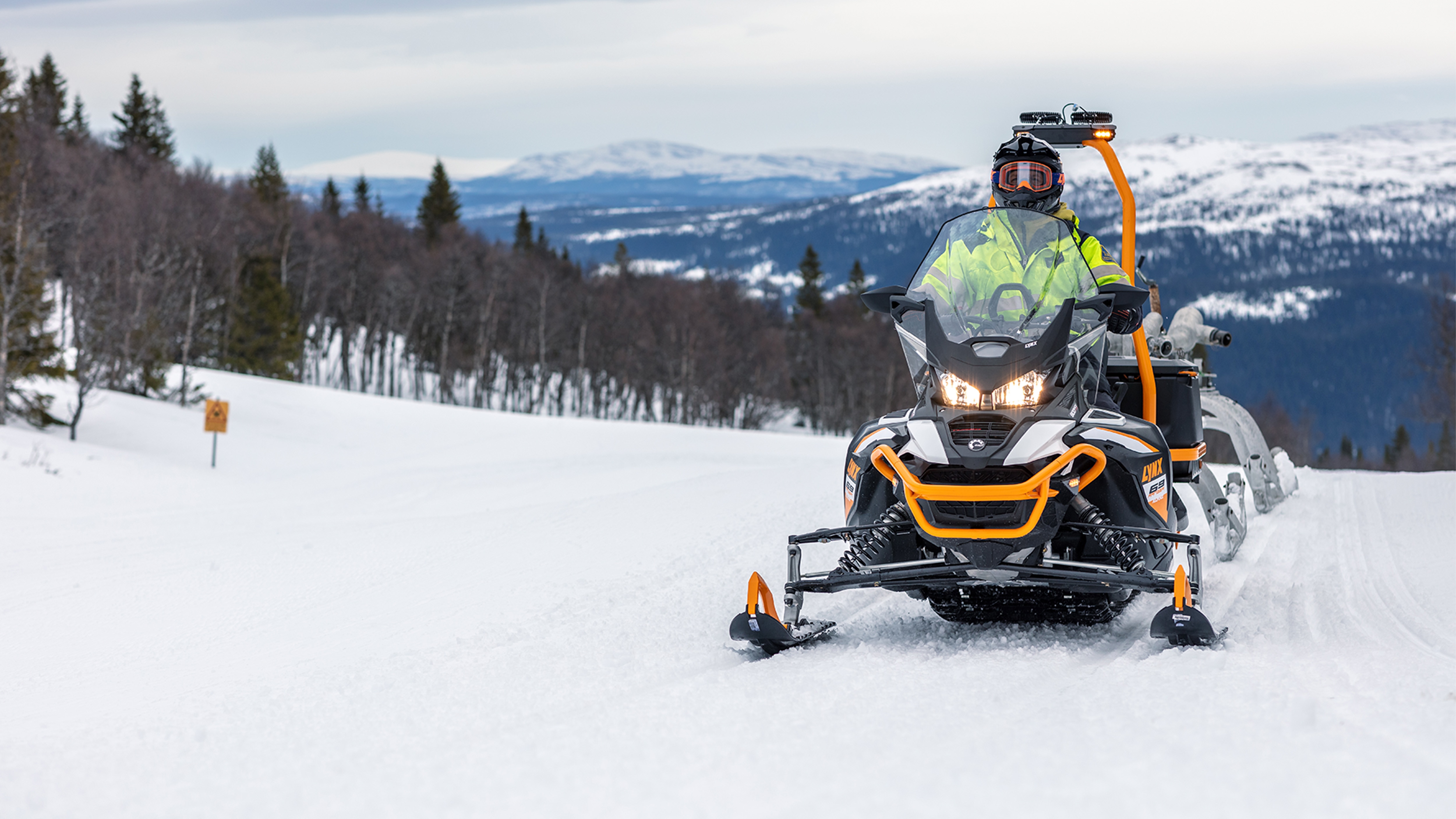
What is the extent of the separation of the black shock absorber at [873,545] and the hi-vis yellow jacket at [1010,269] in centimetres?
104

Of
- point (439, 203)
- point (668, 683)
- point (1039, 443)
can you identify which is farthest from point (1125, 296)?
point (439, 203)

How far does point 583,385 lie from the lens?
2734 inches

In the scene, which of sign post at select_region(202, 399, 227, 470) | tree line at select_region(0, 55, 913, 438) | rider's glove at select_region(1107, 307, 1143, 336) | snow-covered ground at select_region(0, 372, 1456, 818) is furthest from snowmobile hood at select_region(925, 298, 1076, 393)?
tree line at select_region(0, 55, 913, 438)

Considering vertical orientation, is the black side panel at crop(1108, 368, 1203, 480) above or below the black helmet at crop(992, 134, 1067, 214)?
below

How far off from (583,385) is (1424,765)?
221 ft

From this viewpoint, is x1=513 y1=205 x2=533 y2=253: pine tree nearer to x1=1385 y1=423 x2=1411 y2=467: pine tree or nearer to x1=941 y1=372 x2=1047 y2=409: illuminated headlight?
x1=1385 y1=423 x2=1411 y2=467: pine tree

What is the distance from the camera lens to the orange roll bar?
21.0ft

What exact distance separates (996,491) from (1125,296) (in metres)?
1.17

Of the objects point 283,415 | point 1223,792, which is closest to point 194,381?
point 283,415

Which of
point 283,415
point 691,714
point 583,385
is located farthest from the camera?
point 583,385

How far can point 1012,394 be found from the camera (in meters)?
4.86

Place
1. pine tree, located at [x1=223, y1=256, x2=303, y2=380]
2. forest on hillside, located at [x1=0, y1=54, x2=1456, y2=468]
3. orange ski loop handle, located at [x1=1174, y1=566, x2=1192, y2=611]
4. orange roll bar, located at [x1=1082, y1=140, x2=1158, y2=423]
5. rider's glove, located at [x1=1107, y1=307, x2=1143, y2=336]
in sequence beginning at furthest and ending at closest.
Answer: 1. pine tree, located at [x1=223, y1=256, x2=303, y2=380]
2. forest on hillside, located at [x1=0, y1=54, x2=1456, y2=468]
3. orange roll bar, located at [x1=1082, y1=140, x2=1158, y2=423]
4. rider's glove, located at [x1=1107, y1=307, x2=1143, y2=336]
5. orange ski loop handle, located at [x1=1174, y1=566, x2=1192, y2=611]

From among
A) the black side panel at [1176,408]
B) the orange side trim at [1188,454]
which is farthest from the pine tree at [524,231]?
the orange side trim at [1188,454]

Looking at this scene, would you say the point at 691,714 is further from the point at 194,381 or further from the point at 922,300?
the point at 194,381
